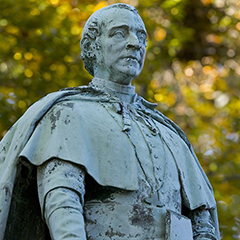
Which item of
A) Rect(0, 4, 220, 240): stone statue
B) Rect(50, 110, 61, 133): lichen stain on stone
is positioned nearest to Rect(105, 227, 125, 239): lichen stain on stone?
Rect(0, 4, 220, 240): stone statue

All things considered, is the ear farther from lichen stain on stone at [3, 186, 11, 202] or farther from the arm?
lichen stain on stone at [3, 186, 11, 202]

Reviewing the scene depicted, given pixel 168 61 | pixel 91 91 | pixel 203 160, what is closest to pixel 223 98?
pixel 168 61

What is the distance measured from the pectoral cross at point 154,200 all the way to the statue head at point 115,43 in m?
0.86

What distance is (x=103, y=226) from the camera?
5145 mm

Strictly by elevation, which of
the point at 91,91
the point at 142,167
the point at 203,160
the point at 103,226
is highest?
the point at 203,160

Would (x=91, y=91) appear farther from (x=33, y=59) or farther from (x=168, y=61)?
(x=168, y=61)

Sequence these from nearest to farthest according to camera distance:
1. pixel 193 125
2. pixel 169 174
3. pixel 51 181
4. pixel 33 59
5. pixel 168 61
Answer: pixel 51 181
pixel 169 174
pixel 33 59
pixel 193 125
pixel 168 61

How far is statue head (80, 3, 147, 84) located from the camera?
227 inches

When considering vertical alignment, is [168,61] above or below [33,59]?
above

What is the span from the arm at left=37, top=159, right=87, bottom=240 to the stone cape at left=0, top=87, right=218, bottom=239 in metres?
0.06

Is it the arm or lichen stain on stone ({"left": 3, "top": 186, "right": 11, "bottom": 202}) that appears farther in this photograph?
lichen stain on stone ({"left": 3, "top": 186, "right": 11, "bottom": 202})

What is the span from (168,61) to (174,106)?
4.24ft

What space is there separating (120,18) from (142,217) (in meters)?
1.36

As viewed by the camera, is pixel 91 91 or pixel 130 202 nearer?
pixel 130 202
